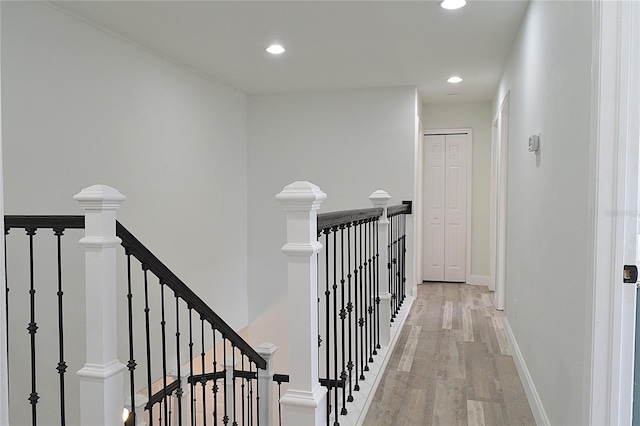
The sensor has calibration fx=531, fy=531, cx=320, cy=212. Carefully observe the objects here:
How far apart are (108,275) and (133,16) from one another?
2.23 meters

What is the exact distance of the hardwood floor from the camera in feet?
9.21

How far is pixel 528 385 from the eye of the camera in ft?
9.91

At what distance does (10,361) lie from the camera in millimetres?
3080

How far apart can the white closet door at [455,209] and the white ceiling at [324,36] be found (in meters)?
1.59

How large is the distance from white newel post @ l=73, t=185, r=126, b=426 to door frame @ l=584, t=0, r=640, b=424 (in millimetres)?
1721

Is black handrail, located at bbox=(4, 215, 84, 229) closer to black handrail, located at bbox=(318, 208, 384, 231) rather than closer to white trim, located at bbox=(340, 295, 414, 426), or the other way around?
black handrail, located at bbox=(318, 208, 384, 231)

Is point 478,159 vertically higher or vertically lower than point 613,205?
higher

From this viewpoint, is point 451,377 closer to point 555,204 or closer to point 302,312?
point 555,204

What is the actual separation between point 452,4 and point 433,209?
419cm

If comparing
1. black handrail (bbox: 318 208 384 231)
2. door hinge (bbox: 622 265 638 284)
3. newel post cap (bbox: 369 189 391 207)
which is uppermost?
newel post cap (bbox: 369 189 391 207)

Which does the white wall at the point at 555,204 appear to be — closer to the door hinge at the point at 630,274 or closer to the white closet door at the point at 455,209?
the door hinge at the point at 630,274

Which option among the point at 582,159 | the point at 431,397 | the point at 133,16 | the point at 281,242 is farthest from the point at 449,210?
the point at 582,159

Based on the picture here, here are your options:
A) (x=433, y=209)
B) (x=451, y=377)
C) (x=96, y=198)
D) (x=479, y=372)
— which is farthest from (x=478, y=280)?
(x=96, y=198)

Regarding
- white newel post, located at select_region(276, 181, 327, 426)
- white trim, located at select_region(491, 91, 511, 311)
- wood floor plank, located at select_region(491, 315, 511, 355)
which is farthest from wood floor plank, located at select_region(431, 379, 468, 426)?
white trim, located at select_region(491, 91, 511, 311)
